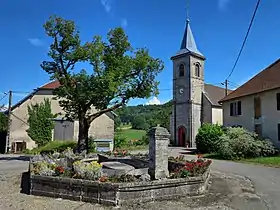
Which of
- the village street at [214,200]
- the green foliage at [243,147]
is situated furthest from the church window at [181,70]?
the village street at [214,200]

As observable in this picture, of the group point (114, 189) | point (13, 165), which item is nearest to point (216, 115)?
point (13, 165)

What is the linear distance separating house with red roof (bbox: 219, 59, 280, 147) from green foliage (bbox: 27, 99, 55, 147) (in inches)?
836

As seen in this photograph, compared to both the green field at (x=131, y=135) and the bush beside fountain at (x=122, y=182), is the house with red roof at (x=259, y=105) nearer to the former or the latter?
the bush beside fountain at (x=122, y=182)

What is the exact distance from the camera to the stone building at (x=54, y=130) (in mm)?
33719

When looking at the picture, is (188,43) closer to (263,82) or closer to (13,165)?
(263,82)

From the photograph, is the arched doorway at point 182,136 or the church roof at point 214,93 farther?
the church roof at point 214,93

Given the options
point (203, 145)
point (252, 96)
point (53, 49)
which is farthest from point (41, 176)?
point (252, 96)

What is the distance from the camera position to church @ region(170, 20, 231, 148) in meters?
39.9

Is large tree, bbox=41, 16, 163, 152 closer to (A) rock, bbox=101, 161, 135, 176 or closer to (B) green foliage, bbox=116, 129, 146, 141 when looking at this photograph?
(A) rock, bbox=101, 161, 135, 176

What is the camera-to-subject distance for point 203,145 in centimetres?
2773

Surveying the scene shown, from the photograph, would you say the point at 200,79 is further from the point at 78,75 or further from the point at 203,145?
the point at 78,75

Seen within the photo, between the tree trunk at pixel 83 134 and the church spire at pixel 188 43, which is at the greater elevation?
the church spire at pixel 188 43

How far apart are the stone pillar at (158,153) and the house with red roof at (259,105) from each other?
17713 millimetres

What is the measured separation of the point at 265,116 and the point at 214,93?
1921cm
